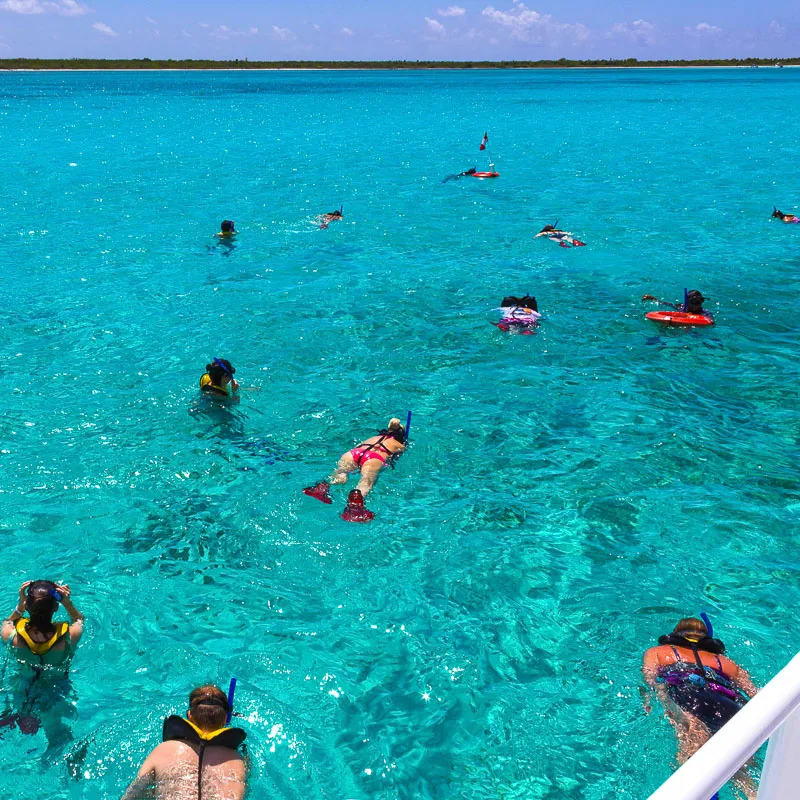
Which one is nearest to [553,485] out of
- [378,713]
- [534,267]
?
[378,713]

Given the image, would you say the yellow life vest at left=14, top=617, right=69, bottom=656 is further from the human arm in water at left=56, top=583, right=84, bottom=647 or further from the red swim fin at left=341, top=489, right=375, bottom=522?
the red swim fin at left=341, top=489, right=375, bottom=522

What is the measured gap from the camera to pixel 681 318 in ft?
44.2

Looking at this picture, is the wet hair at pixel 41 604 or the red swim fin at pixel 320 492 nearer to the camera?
the wet hair at pixel 41 604

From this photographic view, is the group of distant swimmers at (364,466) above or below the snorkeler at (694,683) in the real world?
below

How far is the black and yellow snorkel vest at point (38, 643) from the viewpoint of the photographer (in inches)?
216

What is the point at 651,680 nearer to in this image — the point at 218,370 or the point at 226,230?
the point at 218,370

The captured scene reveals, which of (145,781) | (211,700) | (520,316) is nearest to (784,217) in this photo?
(520,316)

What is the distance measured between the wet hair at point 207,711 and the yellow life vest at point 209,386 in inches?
236

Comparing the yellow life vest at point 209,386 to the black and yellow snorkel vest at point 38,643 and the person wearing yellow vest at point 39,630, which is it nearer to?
the person wearing yellow vest at point 39,630

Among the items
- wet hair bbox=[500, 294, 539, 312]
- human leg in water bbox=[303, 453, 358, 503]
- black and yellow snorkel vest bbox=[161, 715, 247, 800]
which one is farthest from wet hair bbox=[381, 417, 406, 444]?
wet hair bbox=[500, 294, 539, 312]

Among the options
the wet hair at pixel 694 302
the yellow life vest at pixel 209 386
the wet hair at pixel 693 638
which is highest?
the wet hair at pixel 694 302

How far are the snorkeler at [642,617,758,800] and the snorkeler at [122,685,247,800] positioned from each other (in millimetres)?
3090

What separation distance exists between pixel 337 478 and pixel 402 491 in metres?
0.79

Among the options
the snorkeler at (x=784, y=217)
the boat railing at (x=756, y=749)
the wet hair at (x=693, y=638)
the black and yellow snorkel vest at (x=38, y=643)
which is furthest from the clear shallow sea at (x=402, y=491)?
the boat railing at (x=756, y=749)
